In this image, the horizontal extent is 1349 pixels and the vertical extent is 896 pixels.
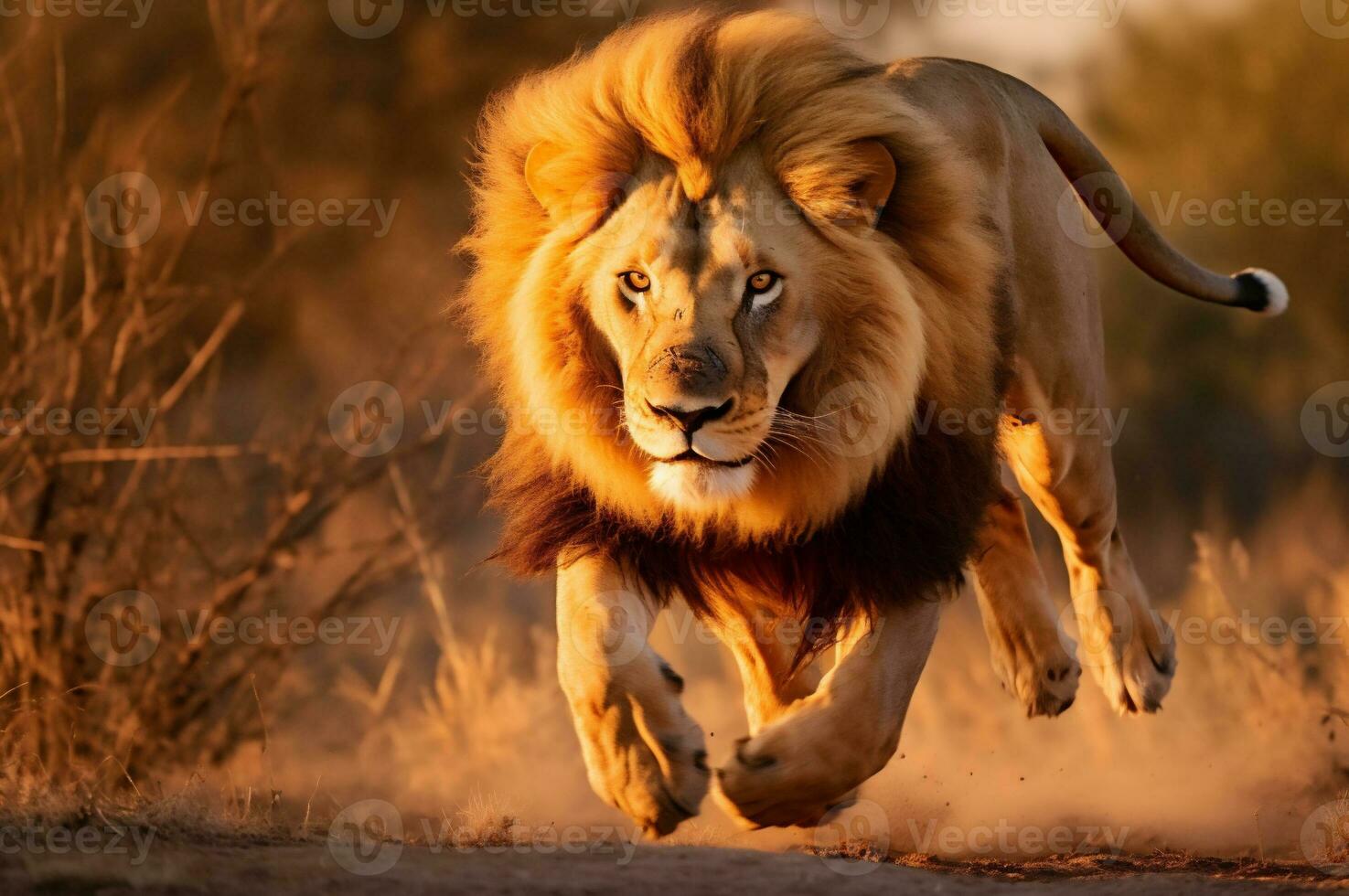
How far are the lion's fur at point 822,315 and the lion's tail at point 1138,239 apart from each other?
1.38m

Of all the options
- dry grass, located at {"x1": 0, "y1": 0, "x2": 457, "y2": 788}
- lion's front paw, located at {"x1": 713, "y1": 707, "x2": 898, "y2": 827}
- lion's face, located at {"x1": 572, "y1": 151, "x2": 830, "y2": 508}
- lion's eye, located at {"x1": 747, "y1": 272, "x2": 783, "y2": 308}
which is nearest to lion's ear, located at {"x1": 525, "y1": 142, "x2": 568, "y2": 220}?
lion's face, located at {"x1": 572, "y1": 151, "x2": 830, "y2": 508}

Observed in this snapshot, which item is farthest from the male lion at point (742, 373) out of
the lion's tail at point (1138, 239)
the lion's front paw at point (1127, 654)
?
the lion's front paw at point (1127, 654)

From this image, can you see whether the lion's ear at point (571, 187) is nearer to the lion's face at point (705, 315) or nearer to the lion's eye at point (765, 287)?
the lion's face at point (705, 315)

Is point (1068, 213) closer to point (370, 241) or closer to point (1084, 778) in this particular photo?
point (1084, 778)

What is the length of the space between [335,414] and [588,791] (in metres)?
1.95

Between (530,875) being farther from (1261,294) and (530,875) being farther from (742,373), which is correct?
(1261,294)

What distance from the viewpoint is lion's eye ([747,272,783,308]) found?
376 centimetres

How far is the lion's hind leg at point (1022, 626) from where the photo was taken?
17.8 feet

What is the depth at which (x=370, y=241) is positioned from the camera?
1213 cm

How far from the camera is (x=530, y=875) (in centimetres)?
411

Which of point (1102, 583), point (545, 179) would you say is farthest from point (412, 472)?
point (545, 179)

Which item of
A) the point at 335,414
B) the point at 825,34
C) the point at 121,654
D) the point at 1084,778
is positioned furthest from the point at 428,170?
the point at 825,34

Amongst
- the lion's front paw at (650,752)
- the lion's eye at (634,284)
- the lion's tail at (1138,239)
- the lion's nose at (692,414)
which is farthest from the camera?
the lion's tail at (1138,239)

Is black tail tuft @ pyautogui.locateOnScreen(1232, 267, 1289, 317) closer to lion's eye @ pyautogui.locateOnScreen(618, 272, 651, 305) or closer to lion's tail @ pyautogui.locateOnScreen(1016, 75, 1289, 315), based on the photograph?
lion's tail @ pyautogui.locateOnScreen(1016, 75, 1289, 315)
